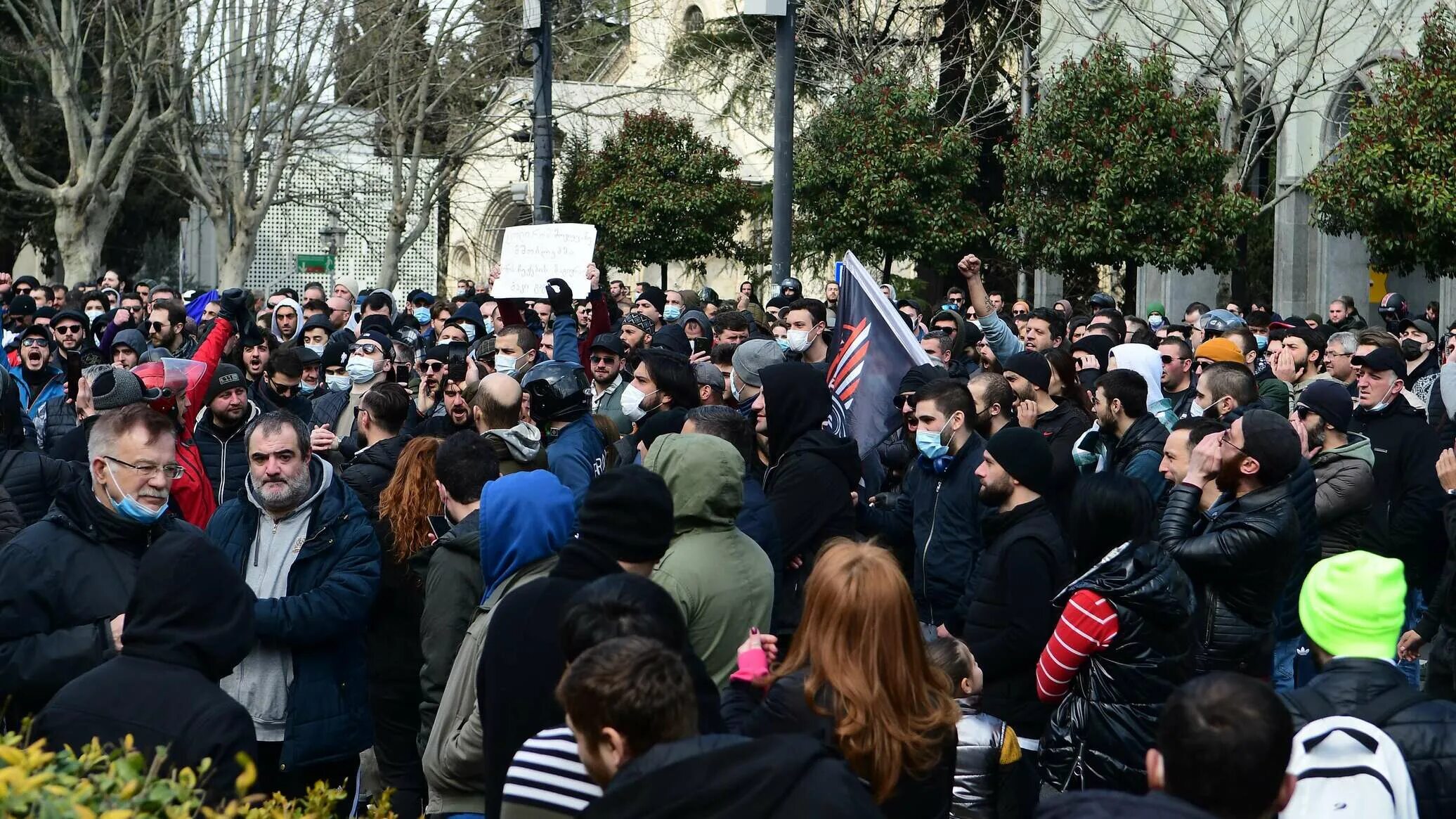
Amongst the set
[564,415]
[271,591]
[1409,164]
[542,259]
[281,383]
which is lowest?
[271,591]

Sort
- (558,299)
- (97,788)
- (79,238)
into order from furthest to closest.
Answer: (79,238) < (558,299) < (97,788)

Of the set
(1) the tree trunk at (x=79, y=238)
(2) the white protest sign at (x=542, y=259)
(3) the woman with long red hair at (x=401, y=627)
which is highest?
(1) the tree trunk at (x=79, y=238)

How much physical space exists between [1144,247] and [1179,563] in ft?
49.0

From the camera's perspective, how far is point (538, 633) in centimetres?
390

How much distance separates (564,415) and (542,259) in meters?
5.26

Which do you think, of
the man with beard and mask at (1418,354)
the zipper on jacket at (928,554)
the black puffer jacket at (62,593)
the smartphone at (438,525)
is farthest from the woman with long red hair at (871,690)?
the man with beard and mask at (1418,354)

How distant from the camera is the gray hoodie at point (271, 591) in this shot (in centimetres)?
534

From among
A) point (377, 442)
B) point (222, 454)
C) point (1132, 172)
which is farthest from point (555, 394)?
point (1132, 172)

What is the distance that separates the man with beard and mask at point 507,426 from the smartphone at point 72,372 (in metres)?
4.61

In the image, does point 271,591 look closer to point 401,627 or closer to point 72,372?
point 401,627

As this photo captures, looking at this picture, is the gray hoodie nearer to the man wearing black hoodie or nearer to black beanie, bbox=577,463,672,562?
the man wearing black hoodie

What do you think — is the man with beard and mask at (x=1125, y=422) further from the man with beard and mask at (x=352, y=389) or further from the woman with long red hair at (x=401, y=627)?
the man with beard and mask at (x=352, y=389)

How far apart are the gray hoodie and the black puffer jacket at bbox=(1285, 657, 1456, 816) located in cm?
327

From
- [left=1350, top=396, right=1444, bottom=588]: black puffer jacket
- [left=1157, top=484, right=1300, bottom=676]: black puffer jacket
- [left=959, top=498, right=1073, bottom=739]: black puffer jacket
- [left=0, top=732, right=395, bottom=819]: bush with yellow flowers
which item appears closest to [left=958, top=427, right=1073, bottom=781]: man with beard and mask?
[left=959, top=498, right=1073, bottom=739]: black puffer jacket
